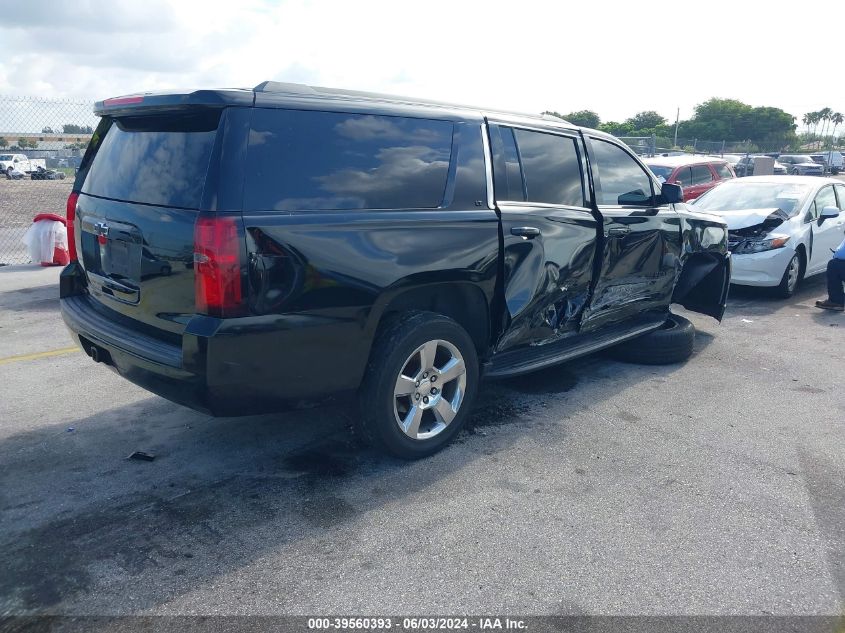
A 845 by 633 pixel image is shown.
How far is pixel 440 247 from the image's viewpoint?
399 centimetres

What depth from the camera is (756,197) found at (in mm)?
9828

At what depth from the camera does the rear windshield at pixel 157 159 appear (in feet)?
11.2

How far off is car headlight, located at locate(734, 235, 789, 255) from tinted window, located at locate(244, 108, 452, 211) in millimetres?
6071

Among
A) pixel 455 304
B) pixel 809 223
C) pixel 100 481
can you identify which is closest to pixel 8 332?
pixel 100 481

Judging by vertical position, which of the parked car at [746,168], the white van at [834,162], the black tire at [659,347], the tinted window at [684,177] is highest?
the white van at [834,162]

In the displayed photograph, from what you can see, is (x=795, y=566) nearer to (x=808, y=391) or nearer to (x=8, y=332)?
(x=808, y=391)

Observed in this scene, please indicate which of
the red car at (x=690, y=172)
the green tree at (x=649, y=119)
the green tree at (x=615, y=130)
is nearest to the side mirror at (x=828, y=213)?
the red car at (x=690, y=172)

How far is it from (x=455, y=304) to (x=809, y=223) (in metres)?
6.89

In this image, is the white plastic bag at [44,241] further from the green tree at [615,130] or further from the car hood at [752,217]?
the green tree at [615,130]

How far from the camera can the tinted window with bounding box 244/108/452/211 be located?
134 inches

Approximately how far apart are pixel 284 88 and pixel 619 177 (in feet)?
9.77

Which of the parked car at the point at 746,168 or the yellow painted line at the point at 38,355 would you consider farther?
the parked car at the point at 746,168

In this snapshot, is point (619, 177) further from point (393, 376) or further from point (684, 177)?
point (684, 177)

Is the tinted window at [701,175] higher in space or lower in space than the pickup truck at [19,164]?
higher
